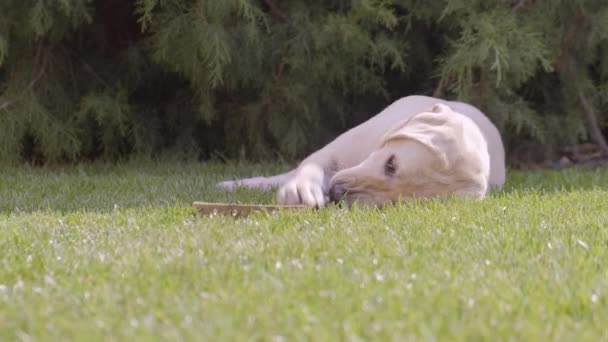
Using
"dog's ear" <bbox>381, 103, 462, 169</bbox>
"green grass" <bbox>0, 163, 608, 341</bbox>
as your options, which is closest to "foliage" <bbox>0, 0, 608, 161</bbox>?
"dog's ear" <bbox>381, 103, 462, 169</bbox>

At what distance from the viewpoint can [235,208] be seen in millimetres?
2953

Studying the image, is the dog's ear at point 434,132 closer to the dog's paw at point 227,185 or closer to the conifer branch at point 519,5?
the dog's paw at point 227,185

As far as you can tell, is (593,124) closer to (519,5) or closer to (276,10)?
(519,5)

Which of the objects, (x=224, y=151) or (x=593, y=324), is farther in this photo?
(x=224, y=151)

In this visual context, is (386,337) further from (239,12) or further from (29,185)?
(239,12)

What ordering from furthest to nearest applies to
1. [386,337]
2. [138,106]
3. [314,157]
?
[138,106] < [314,157] < [386,337]

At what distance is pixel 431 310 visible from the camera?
5.32 feet

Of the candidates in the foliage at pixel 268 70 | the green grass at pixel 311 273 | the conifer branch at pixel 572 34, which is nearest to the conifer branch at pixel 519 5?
the foliage at pixel 268 70

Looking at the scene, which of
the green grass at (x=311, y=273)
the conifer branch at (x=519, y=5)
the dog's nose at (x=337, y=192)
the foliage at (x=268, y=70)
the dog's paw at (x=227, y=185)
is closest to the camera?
the green grass at (x=311, y=273)

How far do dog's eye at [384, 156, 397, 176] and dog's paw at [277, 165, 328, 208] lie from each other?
28cm

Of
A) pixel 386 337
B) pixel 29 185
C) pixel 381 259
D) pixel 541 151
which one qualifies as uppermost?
pixel 386 337

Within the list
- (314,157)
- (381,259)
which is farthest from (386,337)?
(314,157)

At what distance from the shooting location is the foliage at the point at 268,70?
505 cm

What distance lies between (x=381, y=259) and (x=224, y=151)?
3826 millimetres
